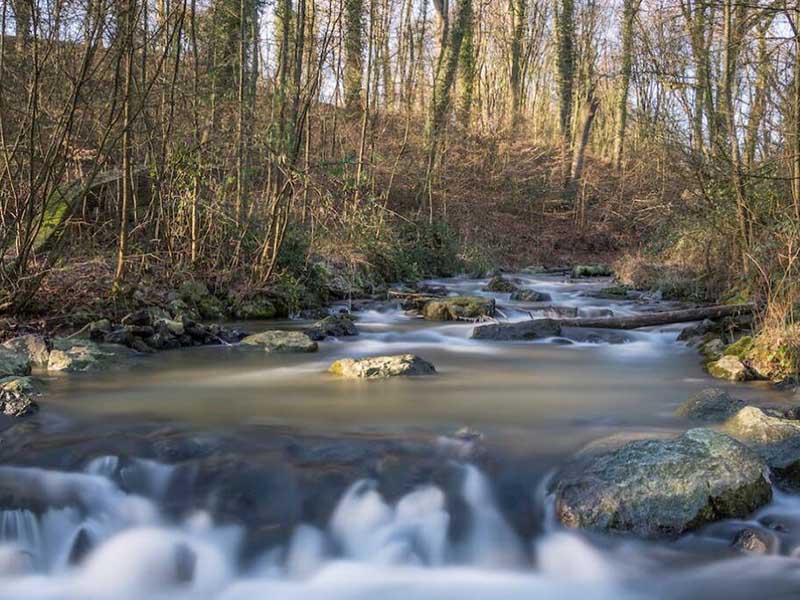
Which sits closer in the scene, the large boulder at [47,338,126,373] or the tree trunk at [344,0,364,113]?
the large boulder at [47,338,126,373]

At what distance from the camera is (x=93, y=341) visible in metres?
8.93

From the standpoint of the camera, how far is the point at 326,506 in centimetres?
465

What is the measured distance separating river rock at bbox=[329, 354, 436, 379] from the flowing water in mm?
787

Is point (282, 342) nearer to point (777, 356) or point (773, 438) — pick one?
point (777, 356)

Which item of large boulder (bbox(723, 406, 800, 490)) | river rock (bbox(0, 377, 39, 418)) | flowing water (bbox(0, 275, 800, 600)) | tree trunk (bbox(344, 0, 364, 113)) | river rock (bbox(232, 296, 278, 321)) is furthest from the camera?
tree trunk (bbox(344, 0, 364, 113))

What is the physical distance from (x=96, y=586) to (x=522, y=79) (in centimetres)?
3238

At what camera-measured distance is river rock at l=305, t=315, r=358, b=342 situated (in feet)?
34.1

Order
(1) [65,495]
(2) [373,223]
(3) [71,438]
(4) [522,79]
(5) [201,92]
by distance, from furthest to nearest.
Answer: (4) [522,79] → (2) [373,223] → (5) [201,92] → (3) [71,438] → (1) [65,495]

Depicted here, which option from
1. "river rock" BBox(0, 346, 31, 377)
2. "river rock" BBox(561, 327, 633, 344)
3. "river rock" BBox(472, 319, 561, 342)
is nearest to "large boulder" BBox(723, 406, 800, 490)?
"river rock" BBox(561, 327, 633, 344)

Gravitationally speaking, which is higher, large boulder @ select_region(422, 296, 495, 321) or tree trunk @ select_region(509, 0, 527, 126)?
tree trunk @ select_region(509, 0, 527, 126)

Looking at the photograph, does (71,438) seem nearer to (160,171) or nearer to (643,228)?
(160,171)

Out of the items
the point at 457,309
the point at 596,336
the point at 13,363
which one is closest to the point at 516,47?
the point at 457,309

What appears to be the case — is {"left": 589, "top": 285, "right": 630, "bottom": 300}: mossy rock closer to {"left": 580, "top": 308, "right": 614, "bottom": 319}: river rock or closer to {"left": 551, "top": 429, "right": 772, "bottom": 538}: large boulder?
{"left": 580, "top": 308, "right": 614, "bottom": 319}: river rock

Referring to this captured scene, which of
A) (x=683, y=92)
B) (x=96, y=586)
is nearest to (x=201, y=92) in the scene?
(x=683, y=92)
